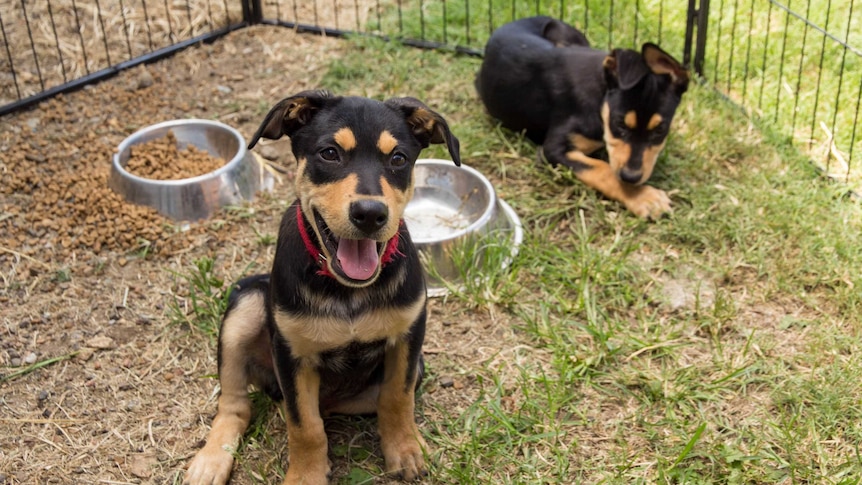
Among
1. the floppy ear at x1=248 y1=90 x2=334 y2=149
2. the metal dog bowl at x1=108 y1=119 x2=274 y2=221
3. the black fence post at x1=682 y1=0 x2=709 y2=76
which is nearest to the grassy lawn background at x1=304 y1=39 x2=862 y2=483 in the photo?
the black fence post at x1=682 y1=0 x2=709 y2=76

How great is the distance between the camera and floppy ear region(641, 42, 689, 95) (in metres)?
5.36

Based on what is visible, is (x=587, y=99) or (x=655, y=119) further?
(x=587, y=99)

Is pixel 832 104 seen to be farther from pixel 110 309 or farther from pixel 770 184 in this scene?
pixel 110 309

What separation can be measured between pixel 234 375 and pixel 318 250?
30.1 inches

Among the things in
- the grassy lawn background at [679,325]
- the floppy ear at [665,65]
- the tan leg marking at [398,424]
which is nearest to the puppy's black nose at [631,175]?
Result: the grassy lawn background at [679,325]

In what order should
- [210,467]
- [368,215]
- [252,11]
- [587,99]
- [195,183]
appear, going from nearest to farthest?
[368,215]
[210,467]
[195,183]
[587,99]
[252,11]

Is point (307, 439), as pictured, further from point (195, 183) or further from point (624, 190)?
point (624, 190)

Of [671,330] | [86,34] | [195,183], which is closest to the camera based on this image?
[671,330]

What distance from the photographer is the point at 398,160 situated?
130 inches

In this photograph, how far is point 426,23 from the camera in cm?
770

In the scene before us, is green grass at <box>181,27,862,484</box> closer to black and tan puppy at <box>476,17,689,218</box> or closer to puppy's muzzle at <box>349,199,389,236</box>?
black and tan puppy at <box>476,17,689,218</box>

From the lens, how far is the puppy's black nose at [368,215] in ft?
10.0

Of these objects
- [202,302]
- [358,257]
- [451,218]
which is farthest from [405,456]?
[451,218]

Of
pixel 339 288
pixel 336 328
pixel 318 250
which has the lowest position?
pixel 336 328
